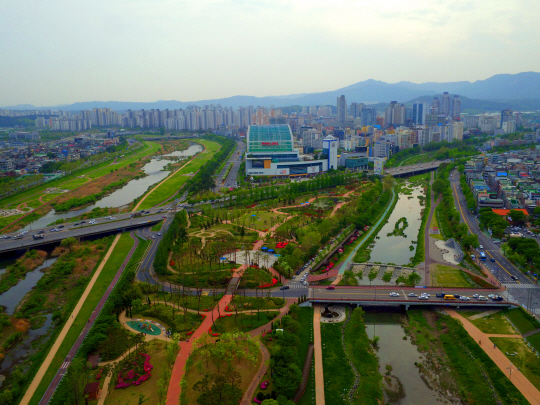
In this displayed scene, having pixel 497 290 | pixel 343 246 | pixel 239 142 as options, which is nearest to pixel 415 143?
pixel 239 142

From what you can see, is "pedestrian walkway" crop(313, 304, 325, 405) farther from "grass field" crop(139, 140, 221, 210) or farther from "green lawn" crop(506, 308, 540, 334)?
"grass field" crop(139, 140, 221, 210)

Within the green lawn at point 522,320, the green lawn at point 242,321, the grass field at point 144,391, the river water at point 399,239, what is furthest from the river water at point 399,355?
the grass field at point 144,391

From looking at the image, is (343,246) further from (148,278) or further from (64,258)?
(64,258)

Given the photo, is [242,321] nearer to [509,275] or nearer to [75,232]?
[509,275]

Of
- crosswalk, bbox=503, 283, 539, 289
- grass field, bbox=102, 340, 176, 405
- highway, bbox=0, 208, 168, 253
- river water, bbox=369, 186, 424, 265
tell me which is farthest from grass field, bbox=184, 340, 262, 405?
highway, bbox=0, 208, 168, 253

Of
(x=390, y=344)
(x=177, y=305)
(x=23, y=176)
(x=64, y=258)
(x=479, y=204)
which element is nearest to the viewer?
(x=390, y=344)
